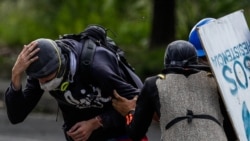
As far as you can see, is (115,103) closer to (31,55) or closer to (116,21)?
(31,55)

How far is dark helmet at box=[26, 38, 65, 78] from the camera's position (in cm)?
441

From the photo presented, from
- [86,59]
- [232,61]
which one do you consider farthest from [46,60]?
[232,61]

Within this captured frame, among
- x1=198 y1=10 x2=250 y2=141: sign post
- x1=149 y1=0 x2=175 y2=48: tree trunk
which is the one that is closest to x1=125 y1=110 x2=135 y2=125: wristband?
x1=198 y1=10 x2=250 y2=141: sign post

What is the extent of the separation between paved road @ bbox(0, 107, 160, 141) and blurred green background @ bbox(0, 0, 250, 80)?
133 inches

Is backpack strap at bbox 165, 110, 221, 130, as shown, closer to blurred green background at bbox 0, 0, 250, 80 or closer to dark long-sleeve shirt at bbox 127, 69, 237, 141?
dark long-sleeve shirt at bbox 127, 69, 237, 141

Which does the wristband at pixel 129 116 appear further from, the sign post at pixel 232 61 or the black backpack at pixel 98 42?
the sign post at pixel 232 61

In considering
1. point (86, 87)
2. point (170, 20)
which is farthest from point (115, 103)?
point (170, 20)

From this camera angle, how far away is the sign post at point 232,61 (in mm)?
4254

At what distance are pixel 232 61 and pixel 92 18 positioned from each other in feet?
43.7

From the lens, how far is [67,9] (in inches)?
704

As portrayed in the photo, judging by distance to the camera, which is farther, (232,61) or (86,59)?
(86,59)

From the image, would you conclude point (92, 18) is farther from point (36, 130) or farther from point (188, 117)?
point (188, 117)

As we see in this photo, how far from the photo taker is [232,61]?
444 centimetres

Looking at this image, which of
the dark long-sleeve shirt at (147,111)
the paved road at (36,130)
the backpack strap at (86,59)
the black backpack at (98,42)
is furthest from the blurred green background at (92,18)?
the dark long-sleeve shirt at (147,111)
